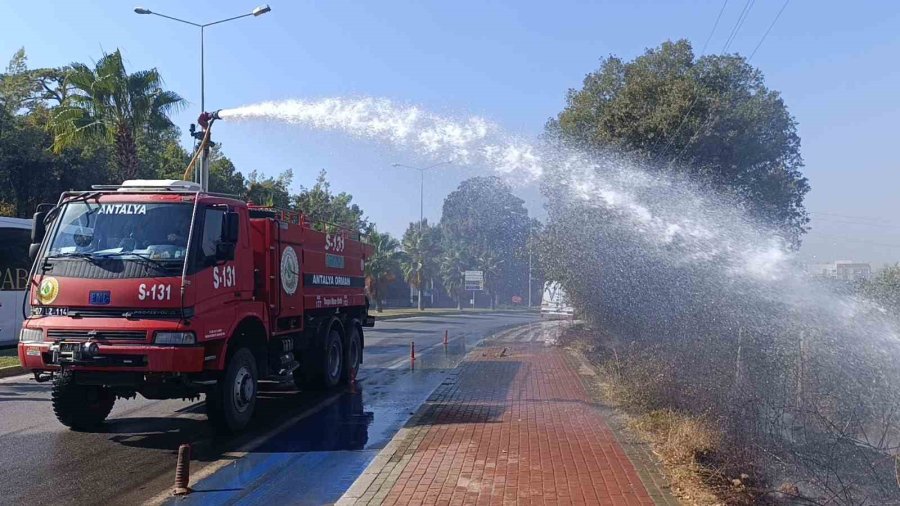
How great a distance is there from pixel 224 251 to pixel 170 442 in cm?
239

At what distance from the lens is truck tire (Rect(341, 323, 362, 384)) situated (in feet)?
47.5

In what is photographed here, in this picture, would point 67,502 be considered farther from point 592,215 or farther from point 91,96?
point 91,96

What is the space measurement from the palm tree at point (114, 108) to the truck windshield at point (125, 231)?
1519 cm

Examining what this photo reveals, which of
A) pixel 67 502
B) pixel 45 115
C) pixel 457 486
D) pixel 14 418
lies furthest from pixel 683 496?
pixel 45 115

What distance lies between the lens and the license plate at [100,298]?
8.48m

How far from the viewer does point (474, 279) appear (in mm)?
70750

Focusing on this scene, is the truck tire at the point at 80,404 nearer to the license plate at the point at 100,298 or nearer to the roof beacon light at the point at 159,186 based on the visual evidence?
the license plate at the point at 100,298

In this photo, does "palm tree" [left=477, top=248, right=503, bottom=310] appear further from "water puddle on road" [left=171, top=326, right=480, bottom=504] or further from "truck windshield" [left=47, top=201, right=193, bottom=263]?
"truck windshield" [left=47, top=201, right=193, bottom=263]

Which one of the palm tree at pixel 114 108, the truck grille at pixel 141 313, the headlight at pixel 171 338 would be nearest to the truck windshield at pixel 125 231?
the truck grille at pixel 141 313

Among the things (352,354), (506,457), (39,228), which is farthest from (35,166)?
(506,457)

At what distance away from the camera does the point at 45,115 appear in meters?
34.9

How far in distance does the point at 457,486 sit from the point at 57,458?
456cm

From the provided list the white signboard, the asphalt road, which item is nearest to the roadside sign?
the white signboard

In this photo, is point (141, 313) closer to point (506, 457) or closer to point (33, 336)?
point (33, 336)
